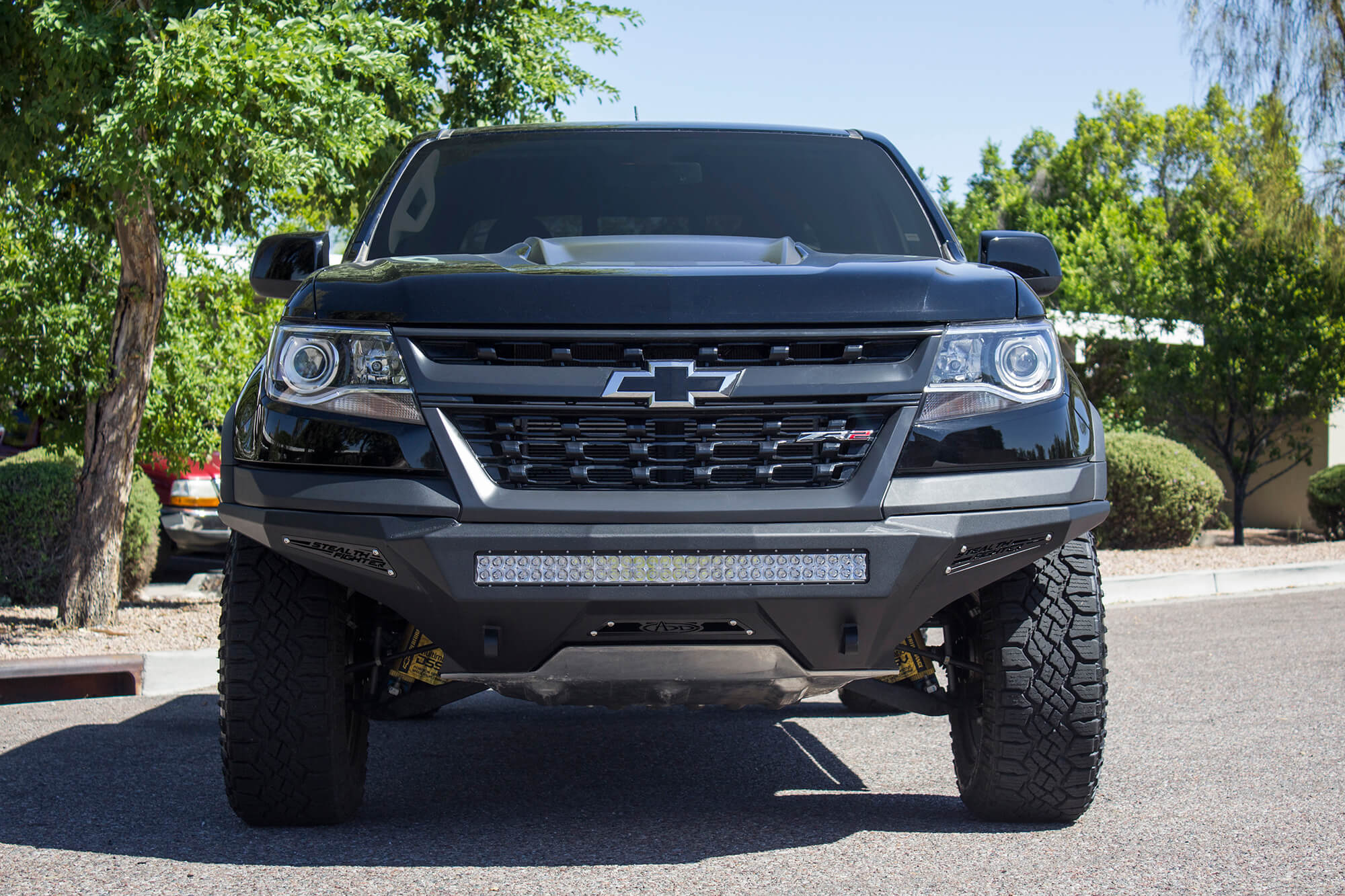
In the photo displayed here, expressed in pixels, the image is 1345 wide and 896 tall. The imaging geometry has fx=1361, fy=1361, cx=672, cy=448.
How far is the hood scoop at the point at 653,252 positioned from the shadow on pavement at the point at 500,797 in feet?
5.03

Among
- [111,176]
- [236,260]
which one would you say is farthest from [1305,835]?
[236,260]

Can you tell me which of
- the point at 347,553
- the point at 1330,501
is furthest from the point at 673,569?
the point at 1330,501

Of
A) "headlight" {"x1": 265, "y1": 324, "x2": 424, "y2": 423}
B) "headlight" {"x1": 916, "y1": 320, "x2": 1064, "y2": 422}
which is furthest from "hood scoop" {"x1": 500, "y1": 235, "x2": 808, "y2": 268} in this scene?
"headlight" {"x1": 916, "y1": 320, "x2": 1064, "y2": 422}

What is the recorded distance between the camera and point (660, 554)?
3133mm

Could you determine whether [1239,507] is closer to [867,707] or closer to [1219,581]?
[1219,581]

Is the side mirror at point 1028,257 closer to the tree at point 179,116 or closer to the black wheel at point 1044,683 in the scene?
the black wheel at point 1044,683

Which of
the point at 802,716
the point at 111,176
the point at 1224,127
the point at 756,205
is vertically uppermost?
the point at 1224,127

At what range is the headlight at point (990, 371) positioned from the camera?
3.26 m

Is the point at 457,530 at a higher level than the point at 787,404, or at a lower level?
lower

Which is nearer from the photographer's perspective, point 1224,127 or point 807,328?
point 807,328

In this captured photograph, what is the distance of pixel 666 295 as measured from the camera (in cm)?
324

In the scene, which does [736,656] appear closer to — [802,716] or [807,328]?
[807,328]

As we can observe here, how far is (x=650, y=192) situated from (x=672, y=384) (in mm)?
1685

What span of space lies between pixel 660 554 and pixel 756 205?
1878 mm
